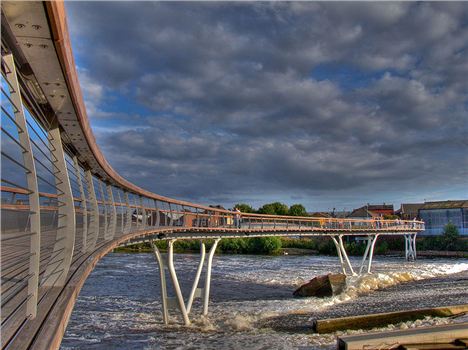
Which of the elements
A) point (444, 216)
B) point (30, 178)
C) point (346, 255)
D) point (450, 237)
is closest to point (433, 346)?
point (30, 178)

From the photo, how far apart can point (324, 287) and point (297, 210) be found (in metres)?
82.0

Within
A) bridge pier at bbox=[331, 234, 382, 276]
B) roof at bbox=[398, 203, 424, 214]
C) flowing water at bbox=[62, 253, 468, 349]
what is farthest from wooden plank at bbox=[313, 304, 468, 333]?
Answer: roof at bbox=[398, 203, 424, 214]

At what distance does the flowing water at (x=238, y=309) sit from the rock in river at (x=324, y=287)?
2.11 ft

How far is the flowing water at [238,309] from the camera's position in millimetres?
15250

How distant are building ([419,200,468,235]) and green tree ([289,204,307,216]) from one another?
3411 centimetres

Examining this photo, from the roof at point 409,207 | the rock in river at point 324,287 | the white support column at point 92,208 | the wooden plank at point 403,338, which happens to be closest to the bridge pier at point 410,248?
the rock in river at point 324,287

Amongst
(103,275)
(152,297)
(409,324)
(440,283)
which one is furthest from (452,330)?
(103,275)

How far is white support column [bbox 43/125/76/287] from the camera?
15.9ft

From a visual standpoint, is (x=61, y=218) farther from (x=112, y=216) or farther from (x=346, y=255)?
(x=346, y=255)

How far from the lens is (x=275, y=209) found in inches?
4203

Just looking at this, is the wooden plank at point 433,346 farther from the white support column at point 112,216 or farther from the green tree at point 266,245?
the green tree at point 266,245

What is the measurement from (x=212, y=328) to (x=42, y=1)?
1634 cm

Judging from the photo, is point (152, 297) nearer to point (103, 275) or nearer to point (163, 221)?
point (163, 221)

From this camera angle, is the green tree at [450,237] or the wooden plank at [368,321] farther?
the green tree at [450,237]
